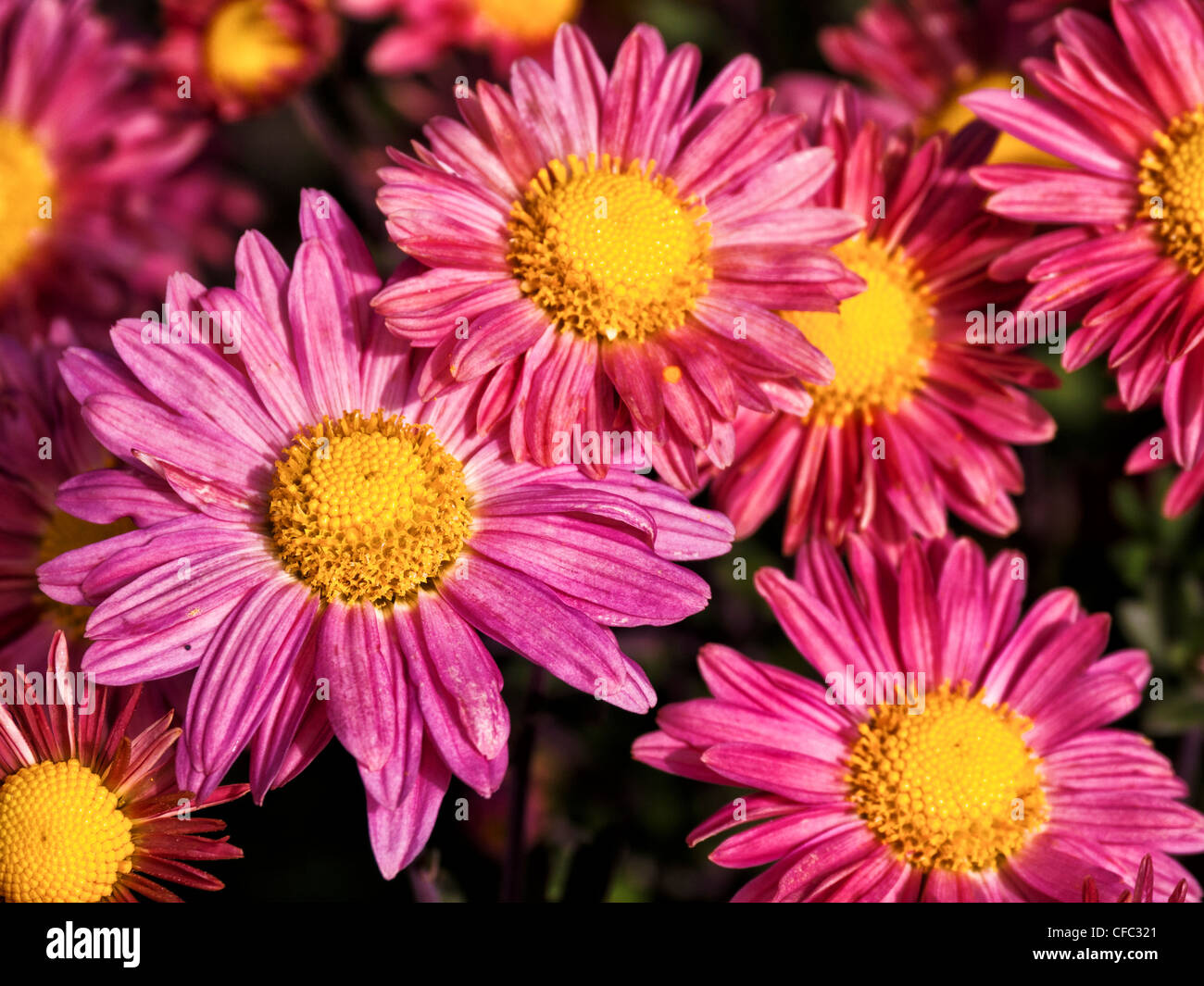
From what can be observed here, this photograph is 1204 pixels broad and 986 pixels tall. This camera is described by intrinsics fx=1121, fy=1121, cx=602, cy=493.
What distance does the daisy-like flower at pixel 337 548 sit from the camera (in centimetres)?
145

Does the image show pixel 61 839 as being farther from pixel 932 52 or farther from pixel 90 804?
pixel 932 52

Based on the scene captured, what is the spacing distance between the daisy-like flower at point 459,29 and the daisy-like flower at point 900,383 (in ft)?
3.85

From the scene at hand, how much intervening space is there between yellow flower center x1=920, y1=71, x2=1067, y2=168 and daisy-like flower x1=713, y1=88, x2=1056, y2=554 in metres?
0.38

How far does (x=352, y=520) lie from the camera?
1.59 meters

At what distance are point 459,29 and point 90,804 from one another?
80.5 inches

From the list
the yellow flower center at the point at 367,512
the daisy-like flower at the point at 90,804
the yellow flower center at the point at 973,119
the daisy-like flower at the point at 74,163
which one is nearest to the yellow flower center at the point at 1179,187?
the yellow flower center at the point at 973,119

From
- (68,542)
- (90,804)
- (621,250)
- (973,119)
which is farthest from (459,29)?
(90,804)

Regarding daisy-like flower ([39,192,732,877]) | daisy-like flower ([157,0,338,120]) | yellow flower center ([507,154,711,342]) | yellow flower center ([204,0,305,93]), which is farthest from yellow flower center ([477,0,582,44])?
daisy-like flower ([39,192,732,877])

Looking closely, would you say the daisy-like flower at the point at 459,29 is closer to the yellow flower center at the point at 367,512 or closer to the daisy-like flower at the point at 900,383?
the daisy-like flower at the point at 900,383

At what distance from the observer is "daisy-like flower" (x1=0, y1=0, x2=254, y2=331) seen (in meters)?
2.57

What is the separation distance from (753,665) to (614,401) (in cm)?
47

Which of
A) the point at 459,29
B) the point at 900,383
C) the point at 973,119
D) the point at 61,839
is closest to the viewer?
the point at 61,839

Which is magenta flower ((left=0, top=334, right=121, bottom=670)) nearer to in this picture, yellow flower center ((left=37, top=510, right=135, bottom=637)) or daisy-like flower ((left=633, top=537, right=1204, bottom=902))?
yellow flower center ((left=37, top=510, right=135, bottom=637))

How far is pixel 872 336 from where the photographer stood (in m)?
1.93
